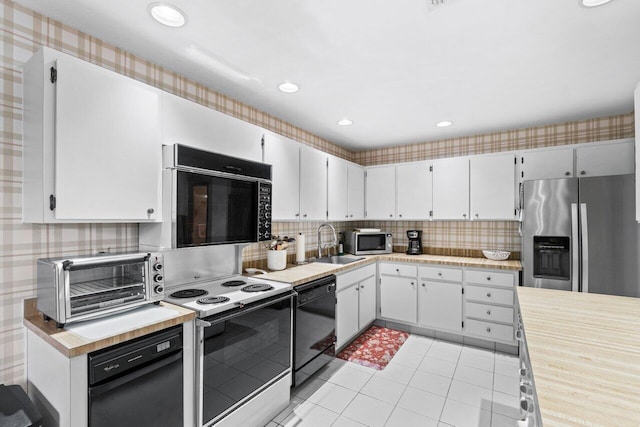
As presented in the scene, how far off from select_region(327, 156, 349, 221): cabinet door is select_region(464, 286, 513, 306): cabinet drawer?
1.68 meters

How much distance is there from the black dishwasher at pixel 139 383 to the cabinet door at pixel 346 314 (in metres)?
1.73

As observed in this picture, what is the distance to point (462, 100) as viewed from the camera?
8.97 ft

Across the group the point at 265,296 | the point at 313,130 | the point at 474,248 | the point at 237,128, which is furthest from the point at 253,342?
the point at 474,248

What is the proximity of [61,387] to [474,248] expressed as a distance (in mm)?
4028

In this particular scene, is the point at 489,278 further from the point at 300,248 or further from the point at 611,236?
the point at 300,248

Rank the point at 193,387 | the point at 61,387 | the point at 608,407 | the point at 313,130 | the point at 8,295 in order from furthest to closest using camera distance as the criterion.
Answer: the point at 313,130 → the point at 193,387 → the point at 8,295 → the point at 61,387 → the point at 608,407

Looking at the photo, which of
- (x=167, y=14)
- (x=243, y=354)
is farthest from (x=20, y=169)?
(x=243, y=354)

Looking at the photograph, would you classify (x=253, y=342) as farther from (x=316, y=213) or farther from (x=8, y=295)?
(x=316, y=213)

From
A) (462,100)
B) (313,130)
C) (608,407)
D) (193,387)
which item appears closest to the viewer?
(608,407)

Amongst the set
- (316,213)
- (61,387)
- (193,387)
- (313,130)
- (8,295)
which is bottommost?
(193,387)

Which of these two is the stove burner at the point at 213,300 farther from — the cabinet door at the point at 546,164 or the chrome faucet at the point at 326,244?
the cabinet door at the point at 546,164

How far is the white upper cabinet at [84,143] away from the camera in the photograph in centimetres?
143

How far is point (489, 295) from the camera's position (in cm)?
A: 327

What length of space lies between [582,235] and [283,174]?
2.69m
